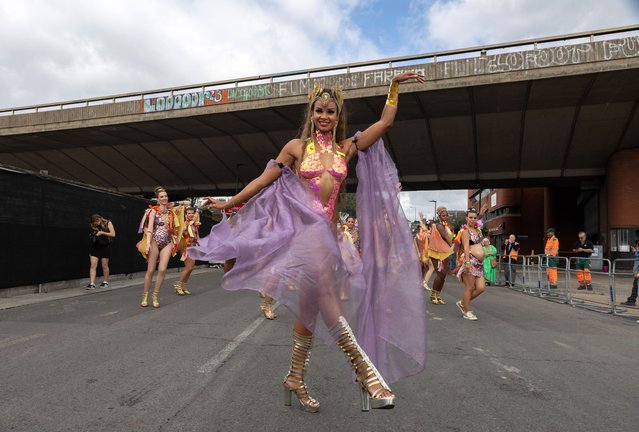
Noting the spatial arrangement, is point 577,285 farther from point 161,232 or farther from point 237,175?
point 237,175

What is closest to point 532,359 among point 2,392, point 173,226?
point 2,392

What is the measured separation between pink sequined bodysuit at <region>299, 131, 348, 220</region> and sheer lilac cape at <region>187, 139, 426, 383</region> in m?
0.06

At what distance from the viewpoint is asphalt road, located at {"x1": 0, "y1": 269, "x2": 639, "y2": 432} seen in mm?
2873

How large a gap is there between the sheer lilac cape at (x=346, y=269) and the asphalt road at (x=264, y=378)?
Answer: 0.62 meters

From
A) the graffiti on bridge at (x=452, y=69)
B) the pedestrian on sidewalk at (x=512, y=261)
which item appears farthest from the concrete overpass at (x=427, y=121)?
the pedestrian on sidewalk at (x=512, y=261)

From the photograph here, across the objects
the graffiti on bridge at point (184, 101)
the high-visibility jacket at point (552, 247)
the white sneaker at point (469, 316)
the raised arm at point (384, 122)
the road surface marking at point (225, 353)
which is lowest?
the white sneaker at point (469, 316)

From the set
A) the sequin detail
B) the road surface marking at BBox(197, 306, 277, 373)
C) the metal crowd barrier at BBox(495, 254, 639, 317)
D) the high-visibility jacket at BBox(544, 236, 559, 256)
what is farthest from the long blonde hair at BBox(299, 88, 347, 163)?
the high-visibility jacket at BBox(544, 236, 559, 256)

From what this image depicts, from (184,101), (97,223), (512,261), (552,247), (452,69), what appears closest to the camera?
(97,223)

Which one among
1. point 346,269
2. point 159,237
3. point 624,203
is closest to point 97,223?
point 159,237

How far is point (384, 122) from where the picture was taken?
2963 millimetres

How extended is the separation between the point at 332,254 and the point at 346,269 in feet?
0.63

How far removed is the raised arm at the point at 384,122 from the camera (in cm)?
297

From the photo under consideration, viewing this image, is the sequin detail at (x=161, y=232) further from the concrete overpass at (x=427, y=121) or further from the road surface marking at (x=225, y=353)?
the concrete overpass at (x=427, y=121)

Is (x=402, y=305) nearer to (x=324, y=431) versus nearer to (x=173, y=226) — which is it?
(x=324, y=431)
